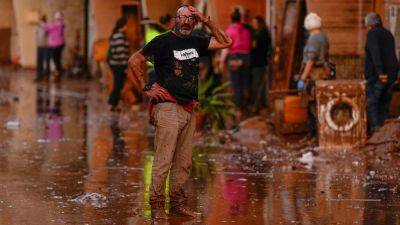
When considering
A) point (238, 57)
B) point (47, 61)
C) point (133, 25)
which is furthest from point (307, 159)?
point (47, 61)

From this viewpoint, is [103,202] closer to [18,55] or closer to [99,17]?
[99,17]

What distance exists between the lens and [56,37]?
34.6 m

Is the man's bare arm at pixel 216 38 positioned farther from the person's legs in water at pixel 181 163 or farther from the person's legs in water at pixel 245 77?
the person's legs in water at pixel 245 77

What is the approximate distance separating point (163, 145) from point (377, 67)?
236 inches

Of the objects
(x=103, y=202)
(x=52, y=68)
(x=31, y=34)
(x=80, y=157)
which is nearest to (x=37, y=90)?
(x=52, y=68)

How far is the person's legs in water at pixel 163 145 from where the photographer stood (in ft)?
37.2

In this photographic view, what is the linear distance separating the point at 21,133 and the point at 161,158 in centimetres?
798

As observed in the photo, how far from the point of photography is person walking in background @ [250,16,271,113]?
2327 centimetres

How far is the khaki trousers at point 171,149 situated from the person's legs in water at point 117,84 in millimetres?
12553

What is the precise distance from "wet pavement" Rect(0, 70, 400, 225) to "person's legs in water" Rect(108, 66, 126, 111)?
387cm

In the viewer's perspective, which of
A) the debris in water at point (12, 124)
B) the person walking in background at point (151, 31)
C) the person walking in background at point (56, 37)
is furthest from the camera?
the person walking in background at point (56, 37)

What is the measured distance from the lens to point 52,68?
3759 centimetres

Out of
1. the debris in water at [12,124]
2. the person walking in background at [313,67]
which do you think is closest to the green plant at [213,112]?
the person walking in background at [313,67]

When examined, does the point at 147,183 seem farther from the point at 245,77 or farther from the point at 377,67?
the point at 245,77
